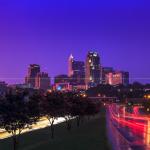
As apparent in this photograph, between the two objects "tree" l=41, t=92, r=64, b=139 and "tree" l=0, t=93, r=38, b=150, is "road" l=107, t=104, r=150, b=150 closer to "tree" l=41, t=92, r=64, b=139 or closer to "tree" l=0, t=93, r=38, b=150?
"tree" l=41, t=92, r=64, b=139

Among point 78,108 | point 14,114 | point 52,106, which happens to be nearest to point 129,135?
point 52,106

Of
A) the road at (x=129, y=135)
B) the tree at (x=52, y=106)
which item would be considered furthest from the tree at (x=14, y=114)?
the tree at (x=52, y=106)

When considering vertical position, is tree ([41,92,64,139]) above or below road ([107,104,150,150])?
above

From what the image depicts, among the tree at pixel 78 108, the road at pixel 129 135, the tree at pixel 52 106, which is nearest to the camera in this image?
the road at pixel 129 135

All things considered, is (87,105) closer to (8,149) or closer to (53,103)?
(53,103)

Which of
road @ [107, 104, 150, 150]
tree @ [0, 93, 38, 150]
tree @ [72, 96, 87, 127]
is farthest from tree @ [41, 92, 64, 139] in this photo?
tree @ [0, 93, 38, 150]

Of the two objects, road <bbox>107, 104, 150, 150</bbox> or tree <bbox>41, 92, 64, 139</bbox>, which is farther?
tree <bbox>41, 92, 64, 139</bbox>

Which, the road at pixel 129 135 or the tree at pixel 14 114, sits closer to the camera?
the road at pixel 129 135

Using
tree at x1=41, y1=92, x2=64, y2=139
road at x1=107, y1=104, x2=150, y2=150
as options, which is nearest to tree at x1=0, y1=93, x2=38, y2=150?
road at x1=107, y1=104, x2=150, y2=150

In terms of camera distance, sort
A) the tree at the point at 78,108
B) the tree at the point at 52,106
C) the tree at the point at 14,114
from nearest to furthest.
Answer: the tree at the point at 14,114 → the tree at the point at 52,106 → the tree at the point at 78,108

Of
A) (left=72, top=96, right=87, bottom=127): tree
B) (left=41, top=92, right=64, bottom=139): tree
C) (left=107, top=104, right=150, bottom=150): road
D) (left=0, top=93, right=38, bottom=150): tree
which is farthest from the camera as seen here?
(left=72, top=96, right=87, bottom=127): tree

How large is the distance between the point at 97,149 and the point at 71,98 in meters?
50.8

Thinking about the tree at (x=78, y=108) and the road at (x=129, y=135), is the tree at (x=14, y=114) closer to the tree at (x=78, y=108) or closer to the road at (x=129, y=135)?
the road at (x=129, y=135)

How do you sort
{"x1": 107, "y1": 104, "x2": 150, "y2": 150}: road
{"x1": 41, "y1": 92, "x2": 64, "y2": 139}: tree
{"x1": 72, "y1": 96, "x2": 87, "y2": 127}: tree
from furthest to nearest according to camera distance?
{"x1": 72, "y1": 96, "x2": 87, "y2": 127}: tree < {"x1": 41, "y1": 92, "x2": 64, "y2": 139}: tree < {"x1": 107, "y1": 104, "x2": 150, "y2": 150}: road
